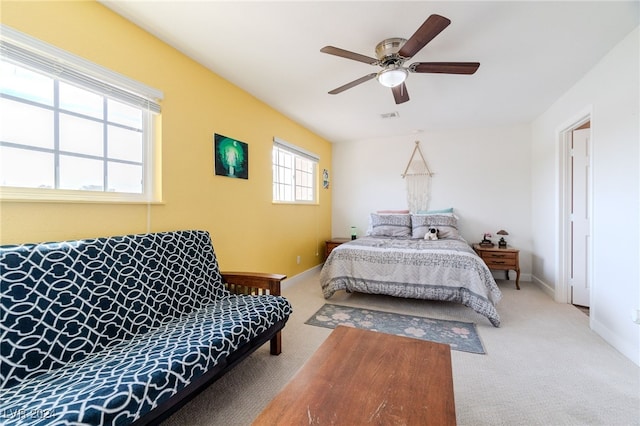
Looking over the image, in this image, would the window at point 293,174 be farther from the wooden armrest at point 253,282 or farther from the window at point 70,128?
the window at point 70,128

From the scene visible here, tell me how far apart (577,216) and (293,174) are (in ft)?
12.1

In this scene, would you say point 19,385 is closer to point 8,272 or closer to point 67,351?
point 67,351

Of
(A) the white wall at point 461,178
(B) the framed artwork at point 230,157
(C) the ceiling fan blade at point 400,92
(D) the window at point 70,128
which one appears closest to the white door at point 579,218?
(A) the white wall at point 461,178

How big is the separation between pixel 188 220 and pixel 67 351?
1.25m

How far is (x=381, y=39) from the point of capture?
6.83 feet

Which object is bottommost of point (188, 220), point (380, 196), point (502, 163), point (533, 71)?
point (188, 220)

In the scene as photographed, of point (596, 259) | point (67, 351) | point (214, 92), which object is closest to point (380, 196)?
point (596, 259)

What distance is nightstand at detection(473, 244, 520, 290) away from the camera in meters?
3.78

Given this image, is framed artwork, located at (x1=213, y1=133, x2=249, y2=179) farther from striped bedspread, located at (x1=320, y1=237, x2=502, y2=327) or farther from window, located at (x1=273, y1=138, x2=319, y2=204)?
striped bedspread, located at (x1=320, y1=237, x2=502, y2=327)

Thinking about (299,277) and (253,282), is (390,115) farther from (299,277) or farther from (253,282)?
(253,282)

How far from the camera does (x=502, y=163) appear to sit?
4379 mm

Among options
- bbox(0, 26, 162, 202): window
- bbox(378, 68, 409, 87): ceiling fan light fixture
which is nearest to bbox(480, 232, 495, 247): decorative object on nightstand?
bbox(378, 68, 409, 87): ceiling fan light fixture

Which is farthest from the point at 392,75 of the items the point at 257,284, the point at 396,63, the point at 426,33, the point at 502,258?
the point at 502,258

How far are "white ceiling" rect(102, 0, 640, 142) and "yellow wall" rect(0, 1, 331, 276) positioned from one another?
0.17 meters
